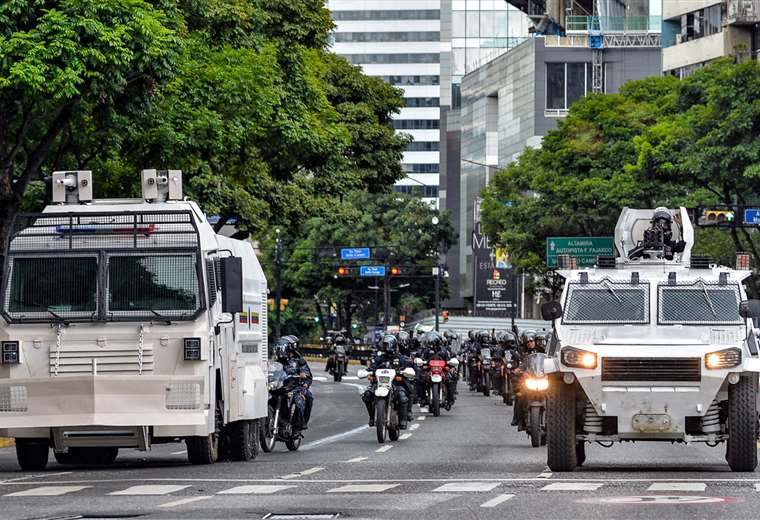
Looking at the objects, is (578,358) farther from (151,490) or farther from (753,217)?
(753,217)

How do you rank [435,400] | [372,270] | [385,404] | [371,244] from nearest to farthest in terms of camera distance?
[385,404]
[435,400]
[372,270]
[371,244]

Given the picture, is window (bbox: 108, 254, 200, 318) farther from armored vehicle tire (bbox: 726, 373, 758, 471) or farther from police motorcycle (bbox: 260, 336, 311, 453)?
armored vehicle tire (bbox: 726, 373, 758, 471)

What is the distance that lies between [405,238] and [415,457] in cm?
9239

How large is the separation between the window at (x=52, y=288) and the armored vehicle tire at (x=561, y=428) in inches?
203

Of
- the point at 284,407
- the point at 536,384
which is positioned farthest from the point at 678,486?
the point at 284,407

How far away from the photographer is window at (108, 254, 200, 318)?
71.5 feet

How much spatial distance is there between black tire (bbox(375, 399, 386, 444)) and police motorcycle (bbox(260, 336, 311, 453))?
139 centimetres

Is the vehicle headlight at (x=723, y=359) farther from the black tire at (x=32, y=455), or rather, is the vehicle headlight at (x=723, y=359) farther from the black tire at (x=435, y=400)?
the black tire at (x=435, y=400)

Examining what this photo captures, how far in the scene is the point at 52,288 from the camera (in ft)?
72.1

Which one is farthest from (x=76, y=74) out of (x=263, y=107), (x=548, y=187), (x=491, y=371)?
(x=548, y=187)

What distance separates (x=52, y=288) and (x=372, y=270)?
85.6 meters

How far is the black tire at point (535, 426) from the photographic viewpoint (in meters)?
27.1

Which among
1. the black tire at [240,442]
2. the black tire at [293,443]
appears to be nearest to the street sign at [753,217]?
the black tire at [293,443]

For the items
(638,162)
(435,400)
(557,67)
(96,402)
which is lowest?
(435,400)
